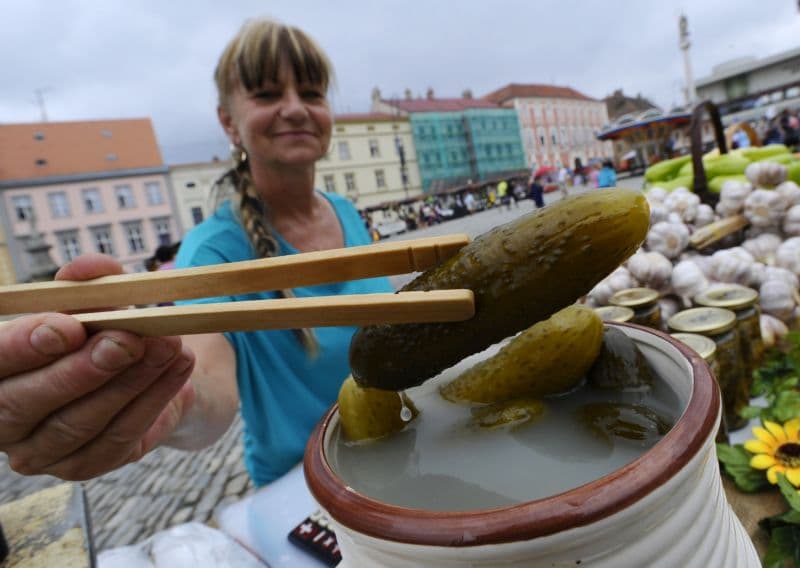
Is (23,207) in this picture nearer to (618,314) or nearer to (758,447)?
(618,314)

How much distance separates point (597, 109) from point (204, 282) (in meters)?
46.3

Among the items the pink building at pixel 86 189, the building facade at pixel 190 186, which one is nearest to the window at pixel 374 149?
the building facade at pixel 190 186

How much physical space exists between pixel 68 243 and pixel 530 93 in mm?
33430

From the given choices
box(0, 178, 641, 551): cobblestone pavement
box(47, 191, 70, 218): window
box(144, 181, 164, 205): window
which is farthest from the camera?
box(144, 181, 164, 205): window

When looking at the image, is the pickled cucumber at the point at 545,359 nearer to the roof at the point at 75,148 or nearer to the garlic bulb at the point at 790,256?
the garlic bulb at the point at 790,256

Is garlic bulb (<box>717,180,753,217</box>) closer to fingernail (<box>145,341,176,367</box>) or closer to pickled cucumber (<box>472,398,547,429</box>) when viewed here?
pickled cucumber (<box>472,398,547,429</box>)

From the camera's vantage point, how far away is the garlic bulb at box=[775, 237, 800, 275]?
156 cm

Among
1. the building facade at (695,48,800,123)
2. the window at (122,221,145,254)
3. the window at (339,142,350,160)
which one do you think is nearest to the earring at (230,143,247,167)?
the building facade at (695,48,800,123)

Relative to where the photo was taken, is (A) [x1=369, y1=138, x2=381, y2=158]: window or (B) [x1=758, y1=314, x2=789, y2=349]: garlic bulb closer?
(B) [x1=758, y1=314, x2=789, y2=349]: garlic bulb

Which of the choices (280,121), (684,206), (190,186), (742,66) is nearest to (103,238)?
(190,186)

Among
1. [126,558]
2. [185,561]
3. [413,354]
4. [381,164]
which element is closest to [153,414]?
[413,354]

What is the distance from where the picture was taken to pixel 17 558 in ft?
3.54

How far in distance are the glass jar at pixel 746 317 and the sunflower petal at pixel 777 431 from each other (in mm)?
275

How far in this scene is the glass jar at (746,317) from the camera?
3.54 feet
